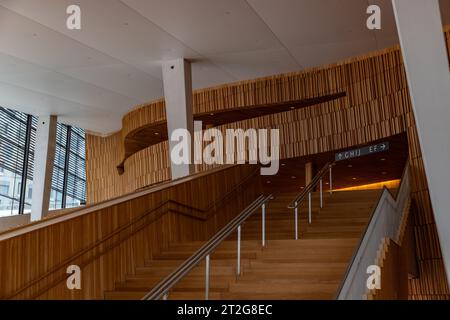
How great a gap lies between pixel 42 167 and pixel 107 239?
44.3ft

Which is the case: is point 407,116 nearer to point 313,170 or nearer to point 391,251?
point 313,170

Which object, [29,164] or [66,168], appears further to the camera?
[66,168]

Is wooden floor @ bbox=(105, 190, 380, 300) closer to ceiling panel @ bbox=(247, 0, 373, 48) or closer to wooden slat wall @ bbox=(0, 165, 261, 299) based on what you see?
wooden slat wall @ bbox=(0, 165, 261, 299)

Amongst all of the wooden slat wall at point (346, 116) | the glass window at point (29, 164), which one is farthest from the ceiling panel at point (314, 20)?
the glass window at point (29, 164)

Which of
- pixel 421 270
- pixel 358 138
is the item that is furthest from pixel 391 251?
pixel 358 138

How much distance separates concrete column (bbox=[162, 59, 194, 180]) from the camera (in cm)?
1398

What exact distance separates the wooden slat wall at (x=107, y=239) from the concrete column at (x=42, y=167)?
10.5m

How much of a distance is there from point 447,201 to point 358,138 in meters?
5.63

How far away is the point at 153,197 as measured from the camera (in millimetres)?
8664

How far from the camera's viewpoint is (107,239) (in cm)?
724

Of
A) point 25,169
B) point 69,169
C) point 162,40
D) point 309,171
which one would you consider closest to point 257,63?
point 162,40

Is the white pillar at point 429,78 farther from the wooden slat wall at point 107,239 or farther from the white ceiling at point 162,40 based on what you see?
the wooden slat wall at point 107,239

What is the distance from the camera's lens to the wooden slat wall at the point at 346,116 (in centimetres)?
1357

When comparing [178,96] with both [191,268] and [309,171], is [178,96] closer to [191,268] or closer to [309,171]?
[309,171]
